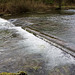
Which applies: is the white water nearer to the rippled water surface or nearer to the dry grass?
the rippled water surface

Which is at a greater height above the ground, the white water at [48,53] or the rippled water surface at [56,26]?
the rippled water surface at [56,26]

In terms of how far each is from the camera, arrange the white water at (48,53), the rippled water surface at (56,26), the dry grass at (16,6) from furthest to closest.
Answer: the dry grass at (16,6) → the rippled water surface at (56,26) → the white water at (48,53)

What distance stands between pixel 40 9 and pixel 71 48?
1879 centimetres

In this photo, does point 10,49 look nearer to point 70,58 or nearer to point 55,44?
point 55,44

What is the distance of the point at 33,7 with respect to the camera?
20.7m

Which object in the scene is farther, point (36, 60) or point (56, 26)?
point (56, 26)

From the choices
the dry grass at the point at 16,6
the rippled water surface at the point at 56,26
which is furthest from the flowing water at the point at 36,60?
the dry grass at the point at 16,6

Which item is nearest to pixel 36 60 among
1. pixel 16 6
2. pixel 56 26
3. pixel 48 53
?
pixel 48 53

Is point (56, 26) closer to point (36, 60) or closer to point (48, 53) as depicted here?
point (48, 53)

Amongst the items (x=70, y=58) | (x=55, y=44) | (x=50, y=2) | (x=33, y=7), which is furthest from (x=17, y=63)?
(x=50, y=2)

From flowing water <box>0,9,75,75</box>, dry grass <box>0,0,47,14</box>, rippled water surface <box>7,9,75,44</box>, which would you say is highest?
dry grass <box>0,0,47,14</box>

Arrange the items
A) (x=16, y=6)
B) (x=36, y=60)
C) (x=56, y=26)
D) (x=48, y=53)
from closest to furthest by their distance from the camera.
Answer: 1. (x=36, y=60)
2. (x=48, y=53)
3. (x=56, y=26)
4. (x=16, y=6)

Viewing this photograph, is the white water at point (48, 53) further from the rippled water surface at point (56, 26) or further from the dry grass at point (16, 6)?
the dry grass at point (16, 6)

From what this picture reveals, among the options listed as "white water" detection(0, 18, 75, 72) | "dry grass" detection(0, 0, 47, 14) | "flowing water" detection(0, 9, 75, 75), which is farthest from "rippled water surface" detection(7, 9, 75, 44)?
"dry grass" detection(0, 0, 47, 14)
